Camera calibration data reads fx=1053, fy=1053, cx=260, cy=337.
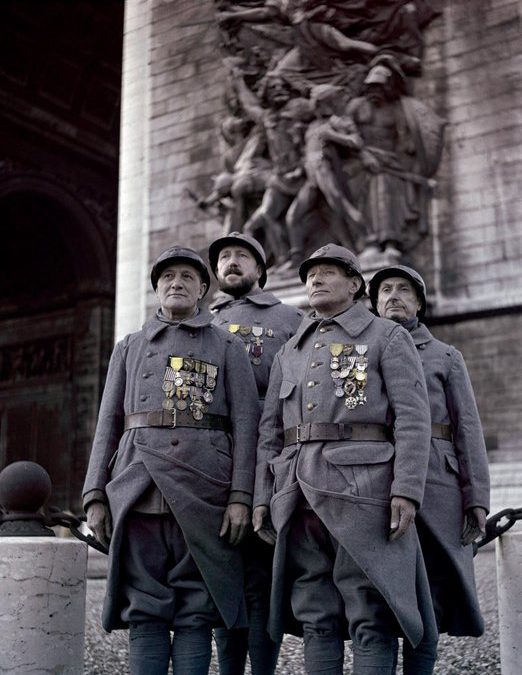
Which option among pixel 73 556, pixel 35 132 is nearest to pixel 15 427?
pixel 35 132

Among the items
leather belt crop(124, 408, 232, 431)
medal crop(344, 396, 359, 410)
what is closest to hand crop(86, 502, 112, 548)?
leather belt crop(124, 408, 232, 431)

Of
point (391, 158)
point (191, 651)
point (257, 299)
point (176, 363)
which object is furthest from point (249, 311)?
point (391, 158)

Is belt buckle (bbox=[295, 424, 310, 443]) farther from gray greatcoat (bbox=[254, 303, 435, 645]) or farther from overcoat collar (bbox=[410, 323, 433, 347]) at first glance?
overcoat collar (bbox=[410, 323, 433, 347])

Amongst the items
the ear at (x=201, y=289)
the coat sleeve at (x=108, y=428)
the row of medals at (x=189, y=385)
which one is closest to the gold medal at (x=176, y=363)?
the row of medals at (x=189, y=385)

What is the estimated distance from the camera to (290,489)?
4309mm

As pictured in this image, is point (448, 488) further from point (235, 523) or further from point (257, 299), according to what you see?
point (257, 299)

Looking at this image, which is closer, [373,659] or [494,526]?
[373,659]

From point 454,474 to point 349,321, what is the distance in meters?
0.97

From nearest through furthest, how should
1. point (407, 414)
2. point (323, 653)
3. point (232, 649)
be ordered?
1. point (323, 653)
2. point (407, 414)
3. point (232, 649)

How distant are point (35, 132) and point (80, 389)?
16.3ft

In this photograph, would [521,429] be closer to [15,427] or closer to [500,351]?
[500,351]

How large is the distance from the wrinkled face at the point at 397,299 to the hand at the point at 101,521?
1.70 m

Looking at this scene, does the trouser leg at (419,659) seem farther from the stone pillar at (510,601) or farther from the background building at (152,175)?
the background building at (152,175)

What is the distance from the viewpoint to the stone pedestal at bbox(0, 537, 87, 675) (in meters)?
4.99
